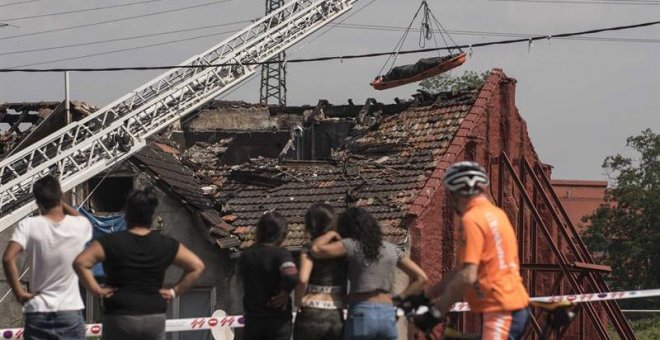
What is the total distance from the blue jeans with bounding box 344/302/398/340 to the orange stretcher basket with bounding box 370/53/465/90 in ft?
63.4

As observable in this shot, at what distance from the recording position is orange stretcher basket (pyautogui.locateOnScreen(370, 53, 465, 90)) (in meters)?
28.9

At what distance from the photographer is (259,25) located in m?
32.9

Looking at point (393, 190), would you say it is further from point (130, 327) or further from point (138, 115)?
point (130, 327)

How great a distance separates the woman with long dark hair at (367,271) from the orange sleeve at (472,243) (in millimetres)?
1702

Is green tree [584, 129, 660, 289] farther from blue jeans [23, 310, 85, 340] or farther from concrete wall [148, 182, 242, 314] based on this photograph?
blue jeans [23, 310, 85, 340]

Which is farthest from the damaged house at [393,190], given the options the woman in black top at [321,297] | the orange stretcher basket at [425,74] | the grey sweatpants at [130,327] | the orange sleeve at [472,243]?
the orange sleeve at [472,243]

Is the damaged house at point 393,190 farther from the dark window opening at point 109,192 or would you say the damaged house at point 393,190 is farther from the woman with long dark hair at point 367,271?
the woman with long dark hair at point 367,271

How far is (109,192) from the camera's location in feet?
84.4

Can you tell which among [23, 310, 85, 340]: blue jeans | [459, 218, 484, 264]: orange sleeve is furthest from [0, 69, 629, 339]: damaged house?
[459, 218, 484, 264]: orange sleeve

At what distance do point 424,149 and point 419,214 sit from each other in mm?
2285

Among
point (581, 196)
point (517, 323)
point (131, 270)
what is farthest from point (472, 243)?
point (581, 196)

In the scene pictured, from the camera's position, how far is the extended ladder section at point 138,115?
2508cm

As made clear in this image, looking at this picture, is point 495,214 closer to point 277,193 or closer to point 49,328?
point 49,328

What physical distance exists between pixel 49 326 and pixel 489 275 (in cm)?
336
